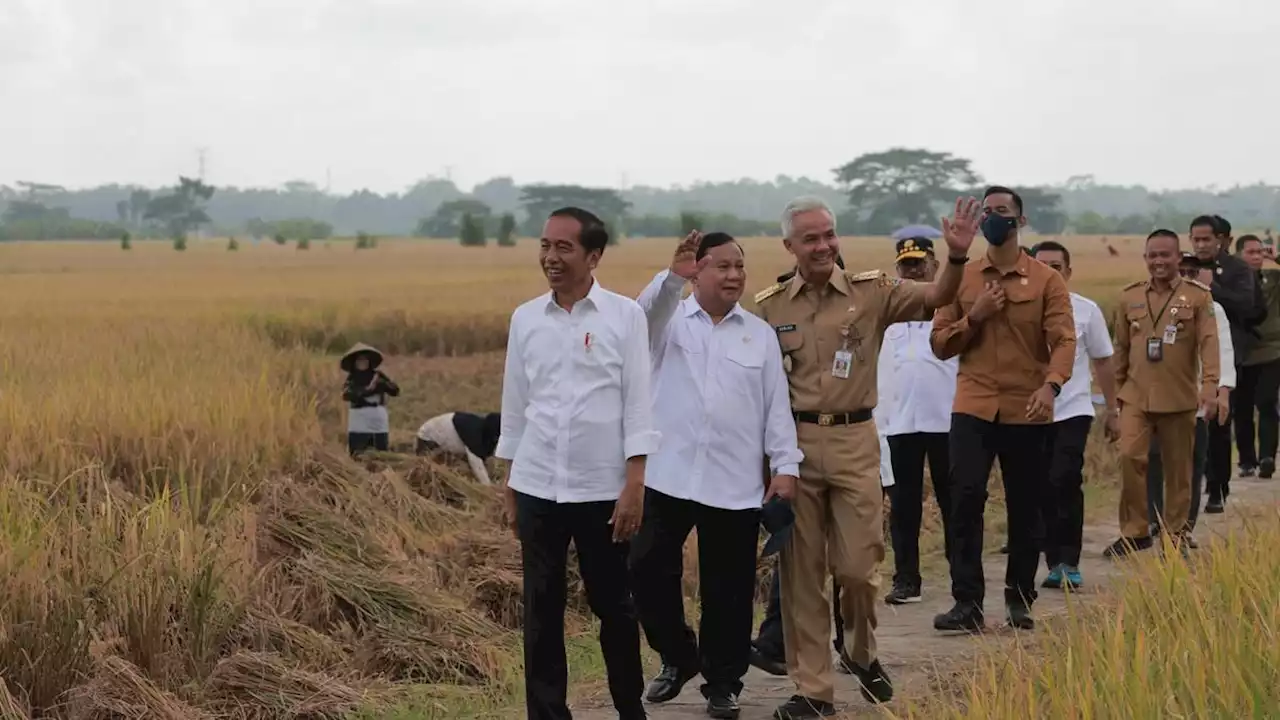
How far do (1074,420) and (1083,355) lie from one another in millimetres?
398

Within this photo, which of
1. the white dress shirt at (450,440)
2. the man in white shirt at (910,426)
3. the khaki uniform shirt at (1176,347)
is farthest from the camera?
the white dress shirt at (450,440)

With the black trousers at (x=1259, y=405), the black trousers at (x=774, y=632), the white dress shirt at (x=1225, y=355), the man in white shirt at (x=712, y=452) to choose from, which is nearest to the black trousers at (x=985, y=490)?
the black trousers at (x=774, y=632)

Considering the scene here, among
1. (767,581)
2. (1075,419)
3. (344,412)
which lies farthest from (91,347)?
(1075,419)

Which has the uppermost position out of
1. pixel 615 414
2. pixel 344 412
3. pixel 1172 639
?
pixel 615 414

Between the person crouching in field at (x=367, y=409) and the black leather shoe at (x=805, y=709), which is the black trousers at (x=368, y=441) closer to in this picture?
the person crouching in field at (x=367, y=409)

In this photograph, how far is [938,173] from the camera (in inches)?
4476

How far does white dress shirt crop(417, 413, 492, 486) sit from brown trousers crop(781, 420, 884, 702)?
5.68 m

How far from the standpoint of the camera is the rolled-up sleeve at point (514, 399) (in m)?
5.32

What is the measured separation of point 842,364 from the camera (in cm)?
577

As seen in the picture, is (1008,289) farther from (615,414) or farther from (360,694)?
(360,694)

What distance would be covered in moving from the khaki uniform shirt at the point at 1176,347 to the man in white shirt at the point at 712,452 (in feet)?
12.3

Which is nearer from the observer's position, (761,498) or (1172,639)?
(1172,639)

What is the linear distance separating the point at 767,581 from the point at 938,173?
10817 centimetres

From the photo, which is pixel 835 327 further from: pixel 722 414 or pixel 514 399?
pixel 514 399
